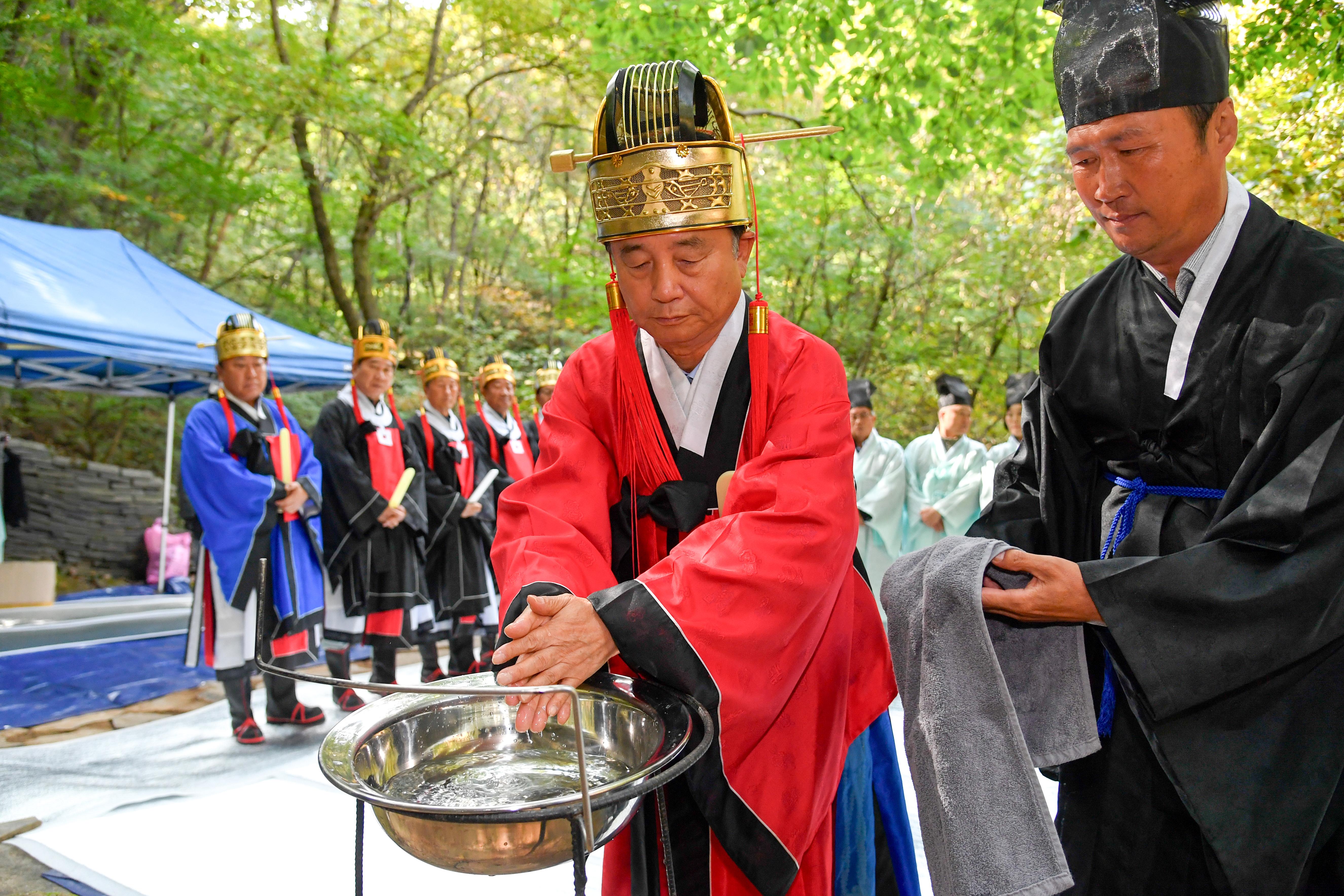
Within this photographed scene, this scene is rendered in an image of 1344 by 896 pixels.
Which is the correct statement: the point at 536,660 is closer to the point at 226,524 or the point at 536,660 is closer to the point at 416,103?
the point at 226,524

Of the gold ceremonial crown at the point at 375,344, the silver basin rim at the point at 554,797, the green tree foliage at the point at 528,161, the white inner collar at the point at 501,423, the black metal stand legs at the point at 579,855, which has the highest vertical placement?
the green tree foliage at the point at 528,161

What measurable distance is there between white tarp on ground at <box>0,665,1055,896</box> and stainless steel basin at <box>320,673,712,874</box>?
4.26 ft

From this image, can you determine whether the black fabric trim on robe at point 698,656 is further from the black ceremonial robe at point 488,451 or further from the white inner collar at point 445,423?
the black ceremonial robe at point 488,451

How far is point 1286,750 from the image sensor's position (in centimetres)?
131

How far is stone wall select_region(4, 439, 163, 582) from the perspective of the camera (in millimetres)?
10633

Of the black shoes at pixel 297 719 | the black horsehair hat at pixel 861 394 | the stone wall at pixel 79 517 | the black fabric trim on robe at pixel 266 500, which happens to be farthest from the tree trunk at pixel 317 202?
the black horsehair hat at pixel 861 394

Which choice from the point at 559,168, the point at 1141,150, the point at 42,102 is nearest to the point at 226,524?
the point at 559,168

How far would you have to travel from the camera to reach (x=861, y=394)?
6.39 meters

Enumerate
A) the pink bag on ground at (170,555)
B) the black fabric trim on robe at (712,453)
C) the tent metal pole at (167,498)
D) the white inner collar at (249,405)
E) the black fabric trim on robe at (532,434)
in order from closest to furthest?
1. the black fabric trim on robe at (712,453)
2. the white inner collar at (249,405)
3. the black fabric trim on robe at (532,434)
4. the tent metal pole at (167,498)
5. the pink bag on ground at (170,555)

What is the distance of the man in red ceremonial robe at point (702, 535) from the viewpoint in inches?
55.1

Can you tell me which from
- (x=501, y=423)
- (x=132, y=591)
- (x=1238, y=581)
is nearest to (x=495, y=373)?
(x=501, y=423)

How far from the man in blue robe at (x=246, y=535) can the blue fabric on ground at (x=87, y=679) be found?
1.06 metres

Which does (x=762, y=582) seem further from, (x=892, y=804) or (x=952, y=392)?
(x=952, y=392)

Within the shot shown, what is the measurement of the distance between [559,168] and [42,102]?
33.4 ft
